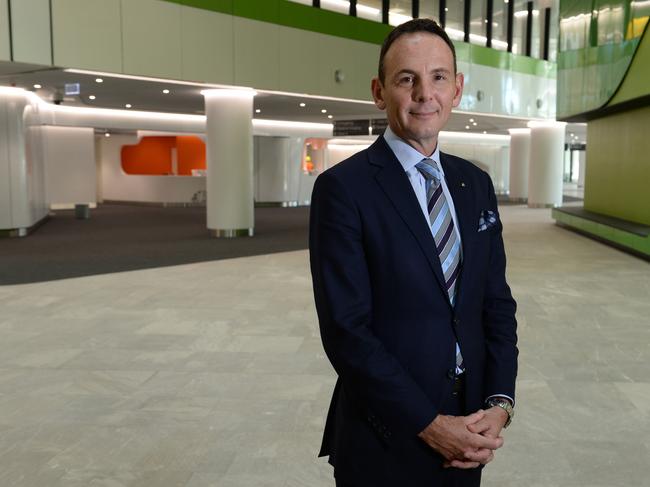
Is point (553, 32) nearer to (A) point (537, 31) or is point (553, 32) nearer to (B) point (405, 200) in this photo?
(A) point (537, 31)

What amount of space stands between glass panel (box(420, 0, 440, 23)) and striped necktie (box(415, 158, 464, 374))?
25.8 m

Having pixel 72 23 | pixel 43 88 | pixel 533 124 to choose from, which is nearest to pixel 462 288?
pixel 72 23

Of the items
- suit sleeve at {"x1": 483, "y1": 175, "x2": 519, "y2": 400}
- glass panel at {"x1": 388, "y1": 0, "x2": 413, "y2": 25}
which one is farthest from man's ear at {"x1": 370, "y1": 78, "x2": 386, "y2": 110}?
glass panel at {"x1": 388, "y1": 0, "x2": 413, "y2": 25}

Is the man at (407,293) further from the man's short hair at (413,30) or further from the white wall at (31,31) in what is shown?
the white wall at (31,31)

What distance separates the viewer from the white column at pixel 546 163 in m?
30.3

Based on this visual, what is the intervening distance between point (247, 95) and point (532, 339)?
40.0 feet

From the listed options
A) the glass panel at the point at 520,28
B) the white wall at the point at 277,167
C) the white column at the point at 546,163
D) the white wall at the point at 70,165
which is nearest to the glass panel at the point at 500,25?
the glass panel at the point at 520,28

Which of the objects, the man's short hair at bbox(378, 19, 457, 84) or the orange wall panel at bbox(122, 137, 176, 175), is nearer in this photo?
the man's short hair at bbox(378, 19, 457, 84)

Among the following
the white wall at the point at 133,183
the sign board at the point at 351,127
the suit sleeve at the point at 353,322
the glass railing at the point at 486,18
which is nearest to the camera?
the suit sleeve at the point at 353,322

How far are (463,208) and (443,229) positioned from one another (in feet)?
0.36

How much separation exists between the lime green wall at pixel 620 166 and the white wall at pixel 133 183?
17.4 metres

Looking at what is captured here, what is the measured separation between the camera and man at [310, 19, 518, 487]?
6.81 feet

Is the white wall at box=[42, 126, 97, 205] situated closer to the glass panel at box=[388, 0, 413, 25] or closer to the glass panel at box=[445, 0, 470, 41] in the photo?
the glass panel at box=[388, 0, 413, 25]

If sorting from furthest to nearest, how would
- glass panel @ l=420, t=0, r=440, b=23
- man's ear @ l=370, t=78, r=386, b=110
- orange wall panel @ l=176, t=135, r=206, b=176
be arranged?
1. orange wall panel @ l=176, t=135, r=206, b=176
2. glass panel @ l=420, t=0, r=440, b=23
3. man's ear @ l=370, t=78, r=386, b=110
